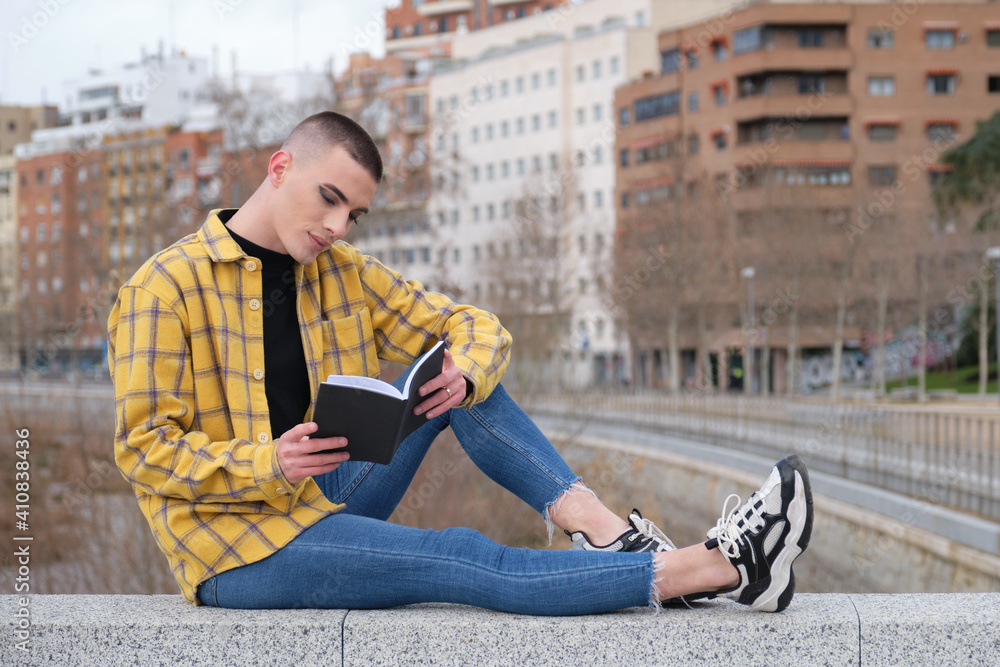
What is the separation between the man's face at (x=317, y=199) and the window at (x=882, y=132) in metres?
52.5

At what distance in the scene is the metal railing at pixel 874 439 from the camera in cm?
1129

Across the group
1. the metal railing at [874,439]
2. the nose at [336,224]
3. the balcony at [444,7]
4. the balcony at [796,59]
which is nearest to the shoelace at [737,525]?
the nose at [336,224]

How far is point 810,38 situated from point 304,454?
177ft

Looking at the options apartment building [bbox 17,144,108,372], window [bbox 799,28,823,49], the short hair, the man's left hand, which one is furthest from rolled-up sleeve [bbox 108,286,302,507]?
window [bbox 799,28,823,49]

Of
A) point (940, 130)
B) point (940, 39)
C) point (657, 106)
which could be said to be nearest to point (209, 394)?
point (940, 130)

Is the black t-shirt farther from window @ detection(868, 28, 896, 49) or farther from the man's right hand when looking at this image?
window @ detection(868, 28, 896, 49)

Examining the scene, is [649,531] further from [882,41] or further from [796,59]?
[882,41]

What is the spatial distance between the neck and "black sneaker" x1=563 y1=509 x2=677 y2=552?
3.76 feet

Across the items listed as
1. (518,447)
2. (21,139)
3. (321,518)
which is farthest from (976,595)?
(21,139)

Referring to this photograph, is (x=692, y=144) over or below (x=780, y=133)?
below

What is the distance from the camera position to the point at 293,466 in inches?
92.7

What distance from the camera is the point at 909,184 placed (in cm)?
4778

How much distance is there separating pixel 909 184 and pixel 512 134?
2744 centimetres

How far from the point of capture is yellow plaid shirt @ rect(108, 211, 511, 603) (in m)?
2.43
